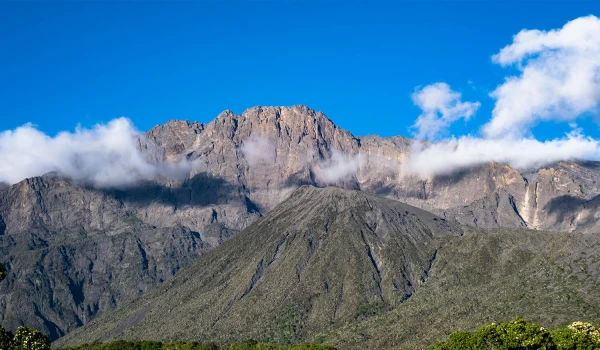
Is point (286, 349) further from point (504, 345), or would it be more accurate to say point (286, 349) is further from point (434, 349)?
point (504, 345)

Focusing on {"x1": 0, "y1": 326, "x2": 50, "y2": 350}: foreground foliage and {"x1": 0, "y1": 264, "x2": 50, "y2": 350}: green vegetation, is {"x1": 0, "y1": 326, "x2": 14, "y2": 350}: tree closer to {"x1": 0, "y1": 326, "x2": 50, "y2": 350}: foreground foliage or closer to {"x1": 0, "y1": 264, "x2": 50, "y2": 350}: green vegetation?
{"x1": 0, "y1": 264, "x2": 50, "y2": 350}: green vegetation

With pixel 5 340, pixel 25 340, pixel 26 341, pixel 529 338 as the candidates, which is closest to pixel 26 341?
pixel 26 341

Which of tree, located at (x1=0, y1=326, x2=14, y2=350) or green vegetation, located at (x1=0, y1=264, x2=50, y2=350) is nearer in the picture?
tree, located at (x1=0, y1=326, x2=14, y2=350)

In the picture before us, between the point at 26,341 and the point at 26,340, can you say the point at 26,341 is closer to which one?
the point at 26,341

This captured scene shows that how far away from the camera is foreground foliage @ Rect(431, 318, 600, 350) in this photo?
143875mm

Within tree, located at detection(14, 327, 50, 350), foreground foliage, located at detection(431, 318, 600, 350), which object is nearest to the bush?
tree, located at detection(14, 327, 50, 350)

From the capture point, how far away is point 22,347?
124 metres

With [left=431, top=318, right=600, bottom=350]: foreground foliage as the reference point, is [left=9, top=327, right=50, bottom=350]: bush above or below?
above

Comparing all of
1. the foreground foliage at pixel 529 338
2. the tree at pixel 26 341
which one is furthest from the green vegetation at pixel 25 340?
the foreground foliage at pixel 529 338

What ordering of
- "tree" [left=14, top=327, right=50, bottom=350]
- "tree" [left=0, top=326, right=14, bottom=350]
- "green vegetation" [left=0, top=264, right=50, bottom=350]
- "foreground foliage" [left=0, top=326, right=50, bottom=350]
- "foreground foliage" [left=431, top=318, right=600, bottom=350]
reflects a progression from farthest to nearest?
"foreground foliage" [left=431, top=318, right=600, bottom=350]
"tree" [left=14, top=327, right=50, bottom=350]
"foreground foliage" [left=0, top=326, right=50, bottom=350]
"green vegetation" [left=0, top=264, right=50, bottom=350]
"tree" [left=0, top=326, right=14, bottom=350]

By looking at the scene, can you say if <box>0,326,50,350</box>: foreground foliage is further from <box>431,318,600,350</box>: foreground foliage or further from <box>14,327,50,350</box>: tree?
<box>431,318,600,350</box>: foreground foliage

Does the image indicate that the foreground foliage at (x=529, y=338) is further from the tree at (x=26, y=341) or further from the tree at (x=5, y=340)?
the tree at (x=5, y=340)

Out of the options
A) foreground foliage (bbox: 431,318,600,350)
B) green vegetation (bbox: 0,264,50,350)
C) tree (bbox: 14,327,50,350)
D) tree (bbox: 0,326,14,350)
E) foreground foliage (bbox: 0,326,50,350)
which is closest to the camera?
tree (bbox: 0,326,14,350)

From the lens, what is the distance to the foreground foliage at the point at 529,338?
14388 centimetres
